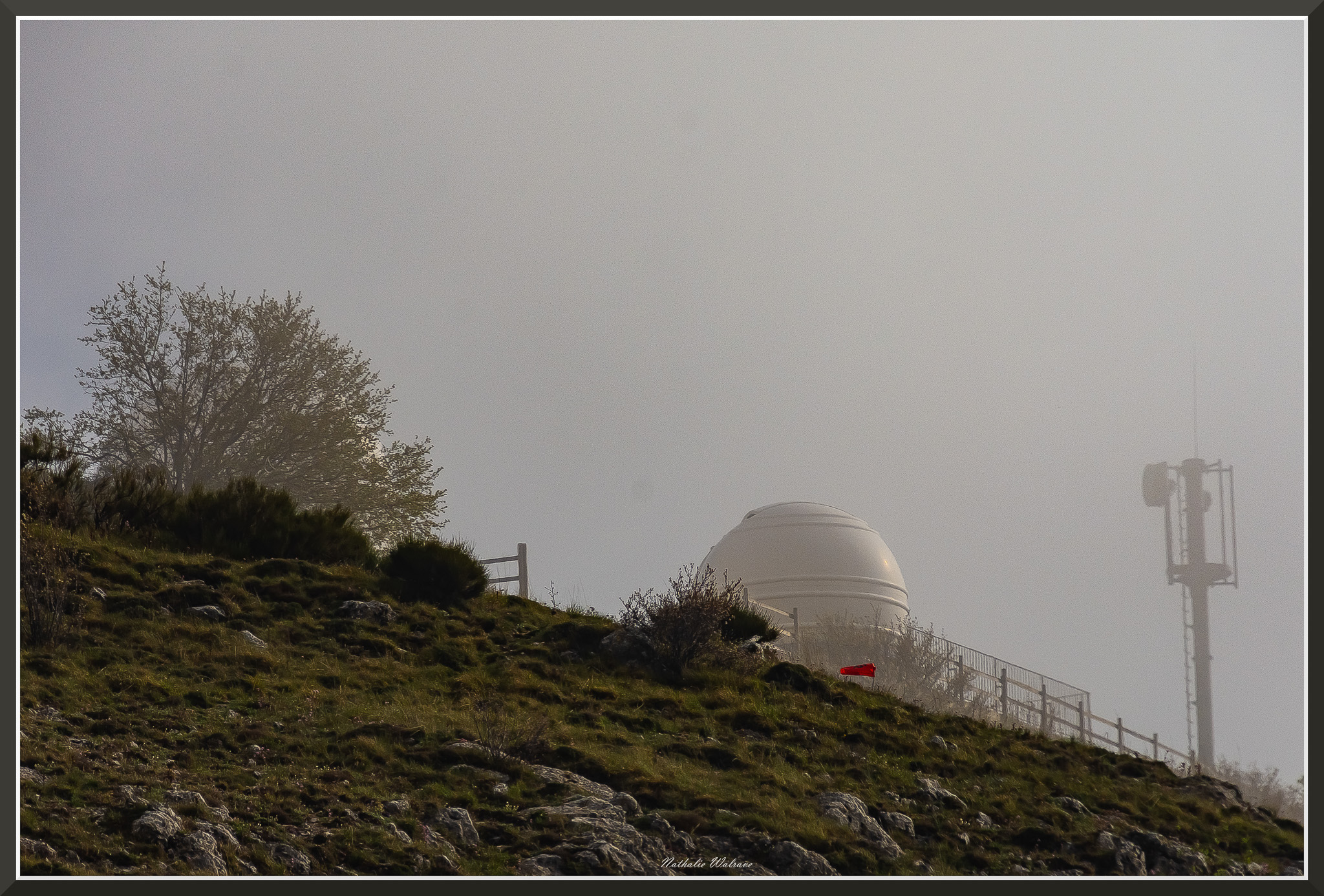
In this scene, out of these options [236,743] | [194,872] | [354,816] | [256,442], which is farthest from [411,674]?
[256,442]

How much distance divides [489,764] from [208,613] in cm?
512

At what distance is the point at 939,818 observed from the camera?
973cm

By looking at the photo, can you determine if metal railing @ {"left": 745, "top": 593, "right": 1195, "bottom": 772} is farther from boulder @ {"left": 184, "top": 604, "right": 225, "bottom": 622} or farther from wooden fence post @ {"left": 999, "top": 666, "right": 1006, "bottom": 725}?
boulder @ {"left": 184, "top": 604, "right": 225, "bottom": 622}

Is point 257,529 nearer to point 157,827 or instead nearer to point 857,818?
point 157,827

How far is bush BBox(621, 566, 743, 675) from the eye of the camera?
13969 mm

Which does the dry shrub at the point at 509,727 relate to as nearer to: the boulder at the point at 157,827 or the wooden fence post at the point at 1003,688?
the boulder at the point at 157,827

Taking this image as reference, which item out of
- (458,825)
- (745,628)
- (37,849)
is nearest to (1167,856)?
(458,825)

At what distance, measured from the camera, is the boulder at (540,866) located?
7.35m

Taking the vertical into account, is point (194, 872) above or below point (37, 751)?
below

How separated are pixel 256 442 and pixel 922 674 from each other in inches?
594

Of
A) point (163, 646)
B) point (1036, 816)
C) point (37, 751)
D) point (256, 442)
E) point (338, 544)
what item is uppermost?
point (256, 442)

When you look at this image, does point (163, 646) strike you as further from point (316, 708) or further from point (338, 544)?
point (338, 544)

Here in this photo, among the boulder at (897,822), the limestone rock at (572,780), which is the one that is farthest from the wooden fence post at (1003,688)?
the limestone rock at (572,780)

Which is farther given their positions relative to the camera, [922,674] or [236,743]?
[922,674]
